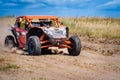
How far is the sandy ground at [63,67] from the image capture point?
37.7ft

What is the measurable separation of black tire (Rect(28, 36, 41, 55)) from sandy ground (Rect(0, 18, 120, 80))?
310 millimetres

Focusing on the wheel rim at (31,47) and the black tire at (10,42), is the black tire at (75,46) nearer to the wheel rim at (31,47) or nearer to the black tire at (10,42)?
the wheel rim at (31,47)

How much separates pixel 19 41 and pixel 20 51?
0.51 metres

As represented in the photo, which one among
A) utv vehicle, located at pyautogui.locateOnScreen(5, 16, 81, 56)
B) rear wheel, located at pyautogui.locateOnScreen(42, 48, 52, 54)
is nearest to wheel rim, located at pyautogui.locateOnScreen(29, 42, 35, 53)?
utv vehicle, located at pyautogui.locateOnScreen(5, 16, 81, 56)

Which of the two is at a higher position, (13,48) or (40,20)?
(40,20)

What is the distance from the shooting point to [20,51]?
1800 centimetres

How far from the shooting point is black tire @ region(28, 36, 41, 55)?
51.1 ft

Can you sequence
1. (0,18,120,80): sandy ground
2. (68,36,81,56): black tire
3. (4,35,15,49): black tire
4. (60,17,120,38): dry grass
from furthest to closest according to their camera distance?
(60,17,120,38): dry grass, (4,35,15,49): black tire, (68,36,81,56): black tire, (0,18,120,80): sandy ground

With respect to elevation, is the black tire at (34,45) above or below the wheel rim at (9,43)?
above

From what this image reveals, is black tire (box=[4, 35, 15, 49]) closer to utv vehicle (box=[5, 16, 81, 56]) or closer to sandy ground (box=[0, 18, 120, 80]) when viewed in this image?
utv vehicle (box=[5, 16, 81, 56])

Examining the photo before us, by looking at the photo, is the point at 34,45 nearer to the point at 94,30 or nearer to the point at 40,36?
the point at 40,36

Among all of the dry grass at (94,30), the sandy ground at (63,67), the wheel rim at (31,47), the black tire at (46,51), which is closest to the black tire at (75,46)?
the sandy ground at (63,67)

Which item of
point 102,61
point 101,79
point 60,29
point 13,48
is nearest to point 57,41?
point 60,29

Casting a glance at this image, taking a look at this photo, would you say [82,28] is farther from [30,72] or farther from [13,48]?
[30,72]
